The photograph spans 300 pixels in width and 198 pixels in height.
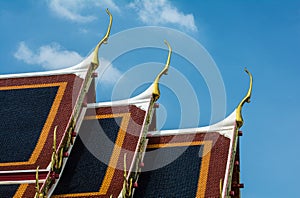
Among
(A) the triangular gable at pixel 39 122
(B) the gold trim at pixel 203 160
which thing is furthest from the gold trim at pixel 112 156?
(B) the gold trim at pixel 203 160

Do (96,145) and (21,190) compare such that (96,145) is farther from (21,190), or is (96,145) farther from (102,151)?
(21,190)

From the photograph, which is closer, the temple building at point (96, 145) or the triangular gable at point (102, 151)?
the temple building at point (96, 145)

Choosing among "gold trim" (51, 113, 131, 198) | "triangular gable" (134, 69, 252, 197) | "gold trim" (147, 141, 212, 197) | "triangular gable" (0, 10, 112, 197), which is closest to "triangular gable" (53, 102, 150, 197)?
"gold trim" (51, 113, 131, 198)

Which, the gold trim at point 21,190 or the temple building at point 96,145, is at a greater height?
the temple building at point 96,145

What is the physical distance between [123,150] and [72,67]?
3.84 metres

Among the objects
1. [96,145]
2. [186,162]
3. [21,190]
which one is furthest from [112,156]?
[21,190]

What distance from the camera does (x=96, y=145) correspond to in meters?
21.9

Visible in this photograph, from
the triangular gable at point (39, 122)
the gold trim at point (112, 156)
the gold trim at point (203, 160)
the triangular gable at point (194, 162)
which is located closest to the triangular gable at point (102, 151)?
the gold trim at point (112, 156)

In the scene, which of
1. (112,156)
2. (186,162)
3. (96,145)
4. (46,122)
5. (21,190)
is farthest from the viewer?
(46,122)

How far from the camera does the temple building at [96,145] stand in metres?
20.2

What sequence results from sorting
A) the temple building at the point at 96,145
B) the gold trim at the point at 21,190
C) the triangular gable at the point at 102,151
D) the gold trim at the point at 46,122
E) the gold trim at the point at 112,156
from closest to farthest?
1. the gold trim at the point at 21,190
2. the gold trim at the point at 112,156
3. the temple building at the point at 96,145
4. the triangular gable at the point at 102,151
5. the gold trim at the point at 46,122

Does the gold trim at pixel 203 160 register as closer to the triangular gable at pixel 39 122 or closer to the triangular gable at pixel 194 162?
the triangular gable at pixel 194 162

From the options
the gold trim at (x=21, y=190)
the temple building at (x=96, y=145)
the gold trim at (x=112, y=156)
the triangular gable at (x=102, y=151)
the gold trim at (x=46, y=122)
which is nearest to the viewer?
the gold trim at (x=21, y=190)

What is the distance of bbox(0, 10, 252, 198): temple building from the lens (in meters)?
20.2
